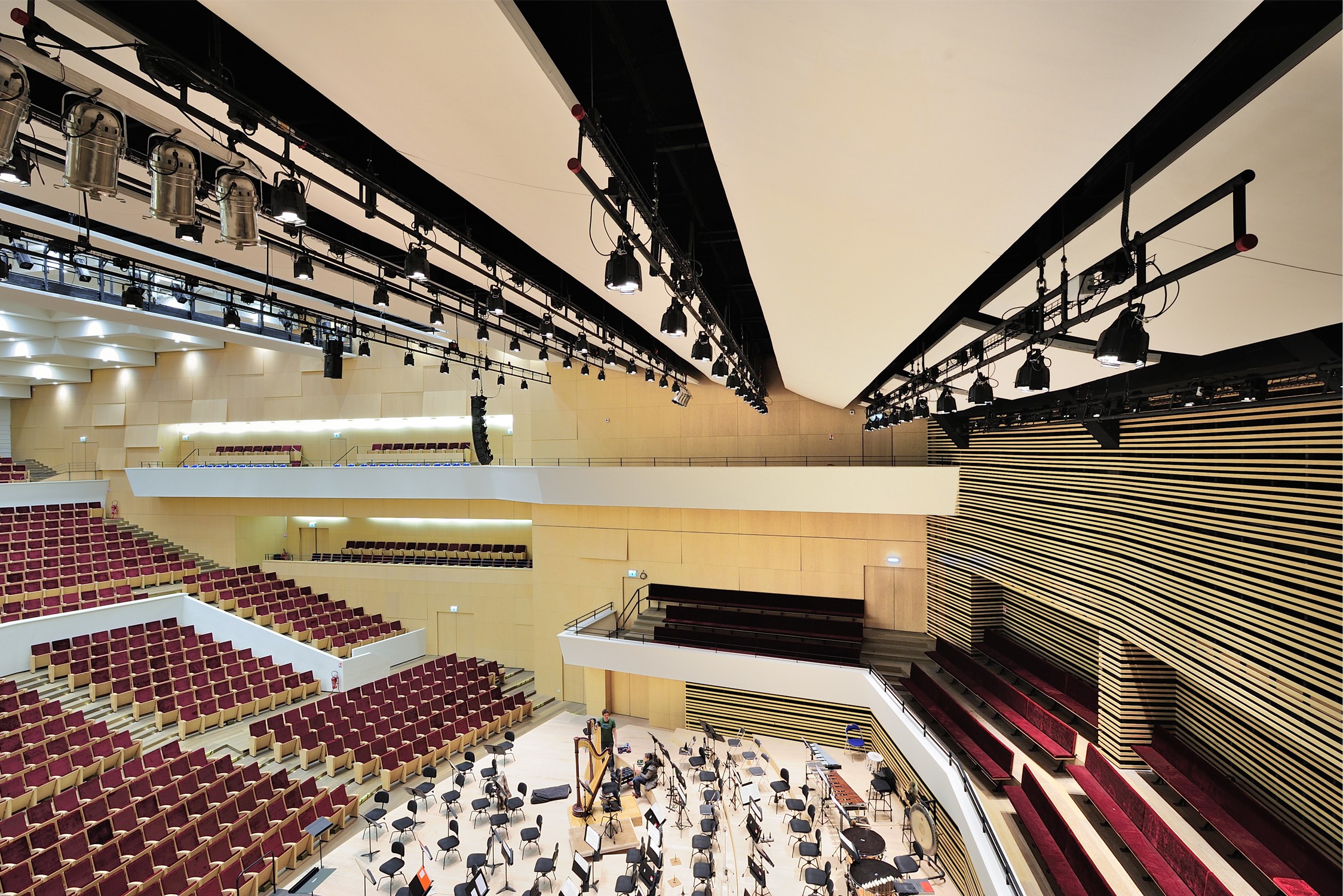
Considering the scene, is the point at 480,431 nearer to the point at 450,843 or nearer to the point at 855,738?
the point at 450,843

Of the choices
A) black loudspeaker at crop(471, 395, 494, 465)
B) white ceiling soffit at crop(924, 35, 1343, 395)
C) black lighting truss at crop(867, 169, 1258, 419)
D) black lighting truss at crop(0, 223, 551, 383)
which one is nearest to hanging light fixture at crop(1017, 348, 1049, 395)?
black lighting truss at crop(867, 169, 1258, 419)

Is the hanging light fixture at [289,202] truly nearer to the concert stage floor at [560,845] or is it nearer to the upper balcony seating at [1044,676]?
the concert stage floor at [560,845]

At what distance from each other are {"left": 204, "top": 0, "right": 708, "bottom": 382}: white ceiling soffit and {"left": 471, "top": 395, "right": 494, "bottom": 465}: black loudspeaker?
10.7 metres

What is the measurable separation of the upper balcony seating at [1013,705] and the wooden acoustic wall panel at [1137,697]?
1.92 feet

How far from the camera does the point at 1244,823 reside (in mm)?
5777

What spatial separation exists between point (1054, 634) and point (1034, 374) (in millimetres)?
7087

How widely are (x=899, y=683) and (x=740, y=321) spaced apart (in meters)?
6.82

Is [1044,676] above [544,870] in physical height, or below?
above

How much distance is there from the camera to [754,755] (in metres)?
10.4

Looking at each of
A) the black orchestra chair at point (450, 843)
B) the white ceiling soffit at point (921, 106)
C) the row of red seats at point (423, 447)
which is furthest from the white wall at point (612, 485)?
the white ceiling soffit at point (921, 106)

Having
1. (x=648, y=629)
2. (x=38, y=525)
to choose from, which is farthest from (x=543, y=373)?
(x=38, y=525)

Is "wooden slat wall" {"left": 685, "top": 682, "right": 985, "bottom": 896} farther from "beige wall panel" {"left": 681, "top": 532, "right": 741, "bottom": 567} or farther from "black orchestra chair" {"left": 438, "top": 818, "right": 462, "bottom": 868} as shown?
"black orchestra chair" {"left": 438, "top": 818, "right": 462, "bottom": 868}

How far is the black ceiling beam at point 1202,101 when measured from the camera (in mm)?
1925

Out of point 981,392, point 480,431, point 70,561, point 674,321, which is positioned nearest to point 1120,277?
point 674,321
